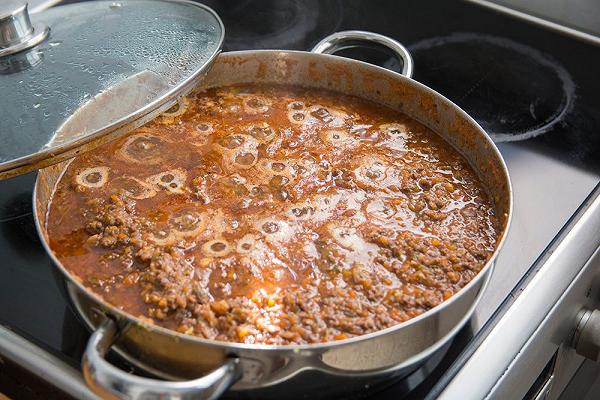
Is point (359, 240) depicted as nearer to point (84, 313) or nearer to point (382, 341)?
point (382, 341)

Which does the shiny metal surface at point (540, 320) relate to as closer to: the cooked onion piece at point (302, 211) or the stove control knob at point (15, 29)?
the cooked onion piece at point (302, 211)

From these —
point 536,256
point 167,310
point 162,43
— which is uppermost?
point 162,43

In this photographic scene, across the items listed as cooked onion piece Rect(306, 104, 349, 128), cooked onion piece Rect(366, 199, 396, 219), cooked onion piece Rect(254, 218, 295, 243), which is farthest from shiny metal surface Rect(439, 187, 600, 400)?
cooked onion piece Rect(306, 104, 349, 128)

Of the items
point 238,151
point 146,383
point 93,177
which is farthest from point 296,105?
point 146,383

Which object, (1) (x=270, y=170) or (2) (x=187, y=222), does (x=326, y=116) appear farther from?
(2) (x=187, y=222)

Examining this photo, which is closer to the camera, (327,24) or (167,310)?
(167,310)

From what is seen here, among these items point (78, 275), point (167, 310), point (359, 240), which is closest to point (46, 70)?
point (78, 275)
